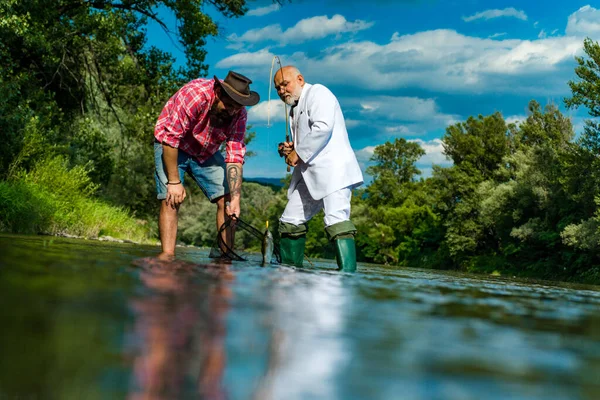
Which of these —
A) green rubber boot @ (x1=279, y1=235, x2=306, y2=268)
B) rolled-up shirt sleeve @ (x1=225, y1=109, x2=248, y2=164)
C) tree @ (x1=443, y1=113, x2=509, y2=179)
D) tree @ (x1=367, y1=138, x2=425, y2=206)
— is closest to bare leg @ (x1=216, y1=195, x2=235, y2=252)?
rolled-up shirt sleeve @ (x1=225, y1=109, x2=248, y2=164)

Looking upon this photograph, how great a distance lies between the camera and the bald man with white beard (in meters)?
5.99

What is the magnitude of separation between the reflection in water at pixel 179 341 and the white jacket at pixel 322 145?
340cm

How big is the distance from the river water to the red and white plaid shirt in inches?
143

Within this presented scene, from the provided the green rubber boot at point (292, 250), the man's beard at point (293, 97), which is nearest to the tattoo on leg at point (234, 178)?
the green rubber boot at point (292, 250)

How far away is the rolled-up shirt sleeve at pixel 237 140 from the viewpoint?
6929 mm

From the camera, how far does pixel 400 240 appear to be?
61.0 metres

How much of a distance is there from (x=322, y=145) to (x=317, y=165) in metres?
0.19

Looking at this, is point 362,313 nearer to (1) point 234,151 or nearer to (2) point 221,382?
(2) point 221,382

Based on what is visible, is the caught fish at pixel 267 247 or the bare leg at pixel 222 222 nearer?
the caught fish at pixel 267 247

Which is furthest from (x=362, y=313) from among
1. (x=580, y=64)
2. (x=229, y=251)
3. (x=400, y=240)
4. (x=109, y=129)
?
(x=400, y=240)

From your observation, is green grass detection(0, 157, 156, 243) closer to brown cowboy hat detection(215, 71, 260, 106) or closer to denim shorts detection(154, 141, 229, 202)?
denim shorts detection(154, 141, 229, 202)

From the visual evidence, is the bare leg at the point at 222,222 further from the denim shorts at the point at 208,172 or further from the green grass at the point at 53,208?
the green grass at the point at 53,208

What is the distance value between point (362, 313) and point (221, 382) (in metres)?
1.23

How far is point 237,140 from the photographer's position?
702 centimetres
